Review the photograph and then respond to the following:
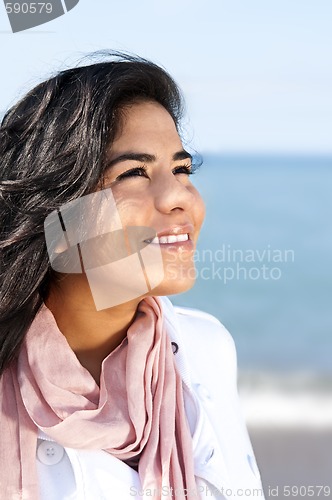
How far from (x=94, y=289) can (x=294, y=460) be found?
114 inches

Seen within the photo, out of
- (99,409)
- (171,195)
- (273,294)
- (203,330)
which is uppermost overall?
(171,195)

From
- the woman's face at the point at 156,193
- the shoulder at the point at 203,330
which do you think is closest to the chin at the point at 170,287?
the woman's face at the point at 156,193

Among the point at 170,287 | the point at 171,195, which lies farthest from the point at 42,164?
the point at 170,287

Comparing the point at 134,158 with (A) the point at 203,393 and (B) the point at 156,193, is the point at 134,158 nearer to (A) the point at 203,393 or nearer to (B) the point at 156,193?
(B) the point at 156,193

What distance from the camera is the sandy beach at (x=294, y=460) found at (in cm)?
438

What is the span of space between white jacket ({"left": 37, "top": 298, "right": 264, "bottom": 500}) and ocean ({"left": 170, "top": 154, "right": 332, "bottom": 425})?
0.78 m

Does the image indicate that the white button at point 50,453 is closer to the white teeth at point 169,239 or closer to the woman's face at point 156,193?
the woman's face at point 156,193

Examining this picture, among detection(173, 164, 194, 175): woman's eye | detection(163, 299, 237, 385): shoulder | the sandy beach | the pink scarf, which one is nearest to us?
the pink scarf

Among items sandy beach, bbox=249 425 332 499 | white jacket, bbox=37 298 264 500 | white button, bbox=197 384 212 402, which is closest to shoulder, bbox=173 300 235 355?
white jacket, bbox=37 298 264 500

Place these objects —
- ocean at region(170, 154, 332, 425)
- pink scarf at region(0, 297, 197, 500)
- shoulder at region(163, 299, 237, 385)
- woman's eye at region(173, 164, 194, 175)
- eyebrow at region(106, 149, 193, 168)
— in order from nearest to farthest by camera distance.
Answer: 1. pink scarf at region(0, 297, 197, 500)
2. eyebrow at region(106, 149, 193, 168)
3. woman's eye at region(173, 164, 194, 175)
4. shoulder at region(163, 299, 237, 385)
5. ocean at region(170, 154, 332, 425)

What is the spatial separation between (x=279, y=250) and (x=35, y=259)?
39.0 ft

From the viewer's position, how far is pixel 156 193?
213 cm

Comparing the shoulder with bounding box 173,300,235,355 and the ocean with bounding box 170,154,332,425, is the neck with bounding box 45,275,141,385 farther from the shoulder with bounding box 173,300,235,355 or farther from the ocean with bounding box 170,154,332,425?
the ocean with bounding box 170,154,332,425

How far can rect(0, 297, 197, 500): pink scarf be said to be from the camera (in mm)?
2033
